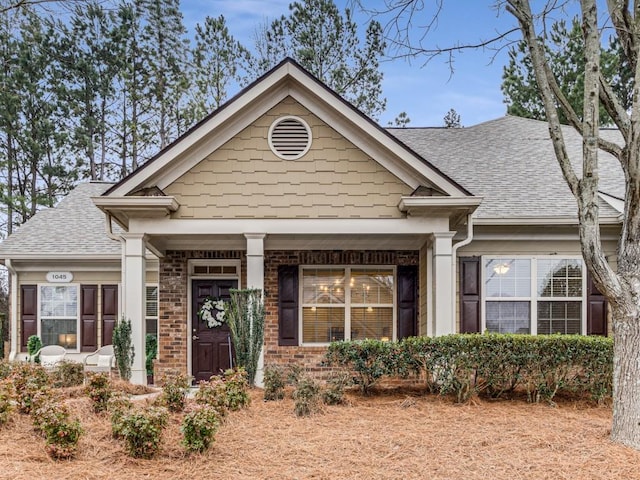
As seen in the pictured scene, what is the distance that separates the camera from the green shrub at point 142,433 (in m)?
4.80

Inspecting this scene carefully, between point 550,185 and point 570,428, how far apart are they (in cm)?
574

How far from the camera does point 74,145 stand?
21.8 metres

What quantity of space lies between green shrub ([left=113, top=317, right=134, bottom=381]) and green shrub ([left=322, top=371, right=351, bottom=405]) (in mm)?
2997

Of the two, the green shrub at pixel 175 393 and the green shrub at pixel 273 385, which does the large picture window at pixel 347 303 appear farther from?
the green shrub at pixel 175 393

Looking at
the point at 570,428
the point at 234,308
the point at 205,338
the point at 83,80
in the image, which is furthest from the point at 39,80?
the point at 570,428

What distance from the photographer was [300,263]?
10531 millimetres

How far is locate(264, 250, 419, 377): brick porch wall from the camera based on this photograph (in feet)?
34.1

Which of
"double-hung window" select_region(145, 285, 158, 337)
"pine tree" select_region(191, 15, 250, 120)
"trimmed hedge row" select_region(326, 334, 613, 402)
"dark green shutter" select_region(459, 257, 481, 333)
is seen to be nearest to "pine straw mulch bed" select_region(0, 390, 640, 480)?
"trimmed hedge row" select_region(326, 334, 613, 402)

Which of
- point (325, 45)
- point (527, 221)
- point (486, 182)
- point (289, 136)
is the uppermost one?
point (325, 45)

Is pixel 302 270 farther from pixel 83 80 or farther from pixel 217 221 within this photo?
pixel 83 80

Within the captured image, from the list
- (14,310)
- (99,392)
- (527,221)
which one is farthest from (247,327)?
(14,310)

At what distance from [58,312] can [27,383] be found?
221 inches

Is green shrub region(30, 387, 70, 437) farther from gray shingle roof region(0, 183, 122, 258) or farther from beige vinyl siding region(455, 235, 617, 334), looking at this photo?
beige vinyl siding region(455, 235, 617, 334)

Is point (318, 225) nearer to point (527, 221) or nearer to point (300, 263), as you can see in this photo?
point (300, 263)
